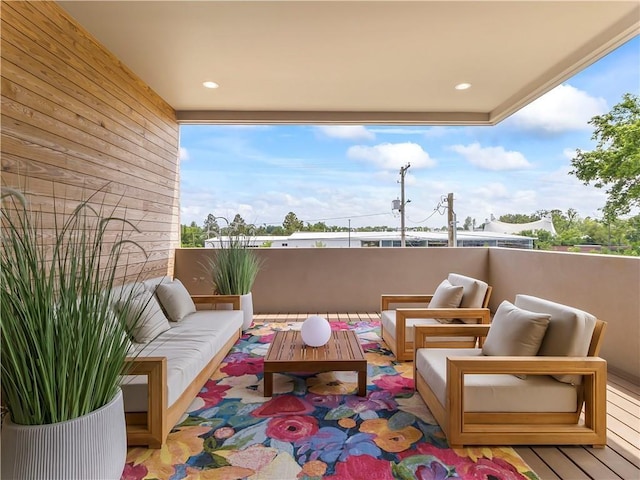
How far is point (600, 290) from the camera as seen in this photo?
10.8 ft

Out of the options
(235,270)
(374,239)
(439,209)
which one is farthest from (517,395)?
(439,209)

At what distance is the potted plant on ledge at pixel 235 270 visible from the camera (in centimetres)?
445

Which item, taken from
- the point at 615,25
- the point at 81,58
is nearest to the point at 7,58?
the point at 81,58

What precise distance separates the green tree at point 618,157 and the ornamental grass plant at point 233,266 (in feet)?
13.6

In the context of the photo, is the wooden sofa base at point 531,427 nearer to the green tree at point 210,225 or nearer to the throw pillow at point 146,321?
the throw pillow at point 146,321

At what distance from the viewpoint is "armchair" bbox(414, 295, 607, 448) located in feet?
6.37

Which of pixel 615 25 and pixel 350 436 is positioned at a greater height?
pixel 615 25

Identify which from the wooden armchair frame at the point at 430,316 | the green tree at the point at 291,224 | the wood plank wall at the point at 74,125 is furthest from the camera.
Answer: the green tree at the point at 291,224

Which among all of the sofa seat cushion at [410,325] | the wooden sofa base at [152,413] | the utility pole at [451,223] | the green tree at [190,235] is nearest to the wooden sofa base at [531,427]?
the sofa seat cushion at [410,325]

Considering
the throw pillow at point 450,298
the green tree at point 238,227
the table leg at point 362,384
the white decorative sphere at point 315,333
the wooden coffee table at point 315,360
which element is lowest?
the table leg at point 362,384

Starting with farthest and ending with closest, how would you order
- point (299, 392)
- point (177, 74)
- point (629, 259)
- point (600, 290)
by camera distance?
1. point (177, 74)
2. point (600, 290)
3. point (629, 259)
4. point (299, 392)

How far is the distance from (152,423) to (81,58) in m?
3.13

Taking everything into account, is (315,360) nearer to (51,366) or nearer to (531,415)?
(531,415)

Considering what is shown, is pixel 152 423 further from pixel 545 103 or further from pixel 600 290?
pixel 545 103
